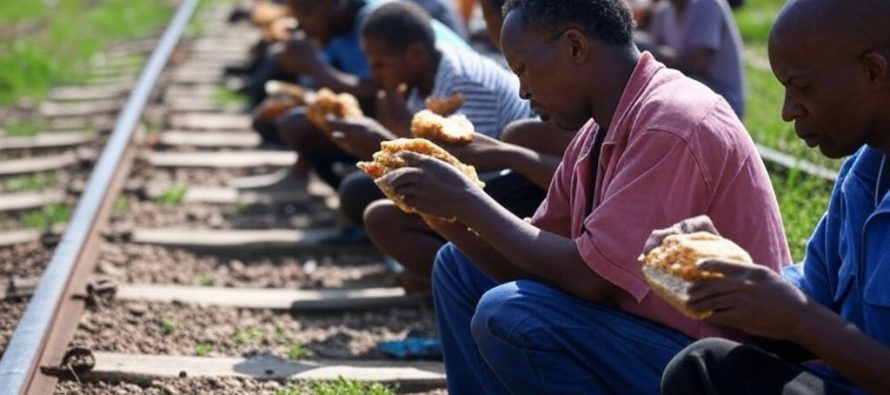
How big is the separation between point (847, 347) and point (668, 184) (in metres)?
0.62

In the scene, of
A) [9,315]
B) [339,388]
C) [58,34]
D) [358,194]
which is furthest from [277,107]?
[58,34]

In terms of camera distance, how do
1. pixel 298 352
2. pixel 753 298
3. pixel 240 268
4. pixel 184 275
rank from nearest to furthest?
pixel 753 298 → pixel 298 352 → pixel 184 275 → pixel 240 268

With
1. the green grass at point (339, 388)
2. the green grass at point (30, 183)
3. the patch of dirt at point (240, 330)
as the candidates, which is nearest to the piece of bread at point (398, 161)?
the green grass at point (339, 388)

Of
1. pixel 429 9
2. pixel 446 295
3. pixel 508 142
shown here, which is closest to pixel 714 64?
pixel 429 9

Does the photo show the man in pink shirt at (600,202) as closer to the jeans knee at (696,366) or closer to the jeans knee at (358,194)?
the jeans knee at (696,366)

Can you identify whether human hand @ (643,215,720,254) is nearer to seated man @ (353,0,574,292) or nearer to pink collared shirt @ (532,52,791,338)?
pink collared shirt @ (532,52,791,338)

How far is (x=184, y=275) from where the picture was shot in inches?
246

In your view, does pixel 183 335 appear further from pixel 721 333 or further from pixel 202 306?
pixel 721 333

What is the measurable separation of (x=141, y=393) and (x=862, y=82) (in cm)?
246

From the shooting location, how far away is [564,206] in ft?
12.2

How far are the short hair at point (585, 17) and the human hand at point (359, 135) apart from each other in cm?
194

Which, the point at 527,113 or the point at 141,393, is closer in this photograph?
the point at 141,393

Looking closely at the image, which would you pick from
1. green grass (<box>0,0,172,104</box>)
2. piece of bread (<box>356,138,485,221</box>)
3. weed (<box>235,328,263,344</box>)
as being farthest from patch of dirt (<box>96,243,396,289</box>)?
green grass (<box>0,0,172,104</box>)

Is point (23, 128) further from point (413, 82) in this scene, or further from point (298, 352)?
point (298, 352)
